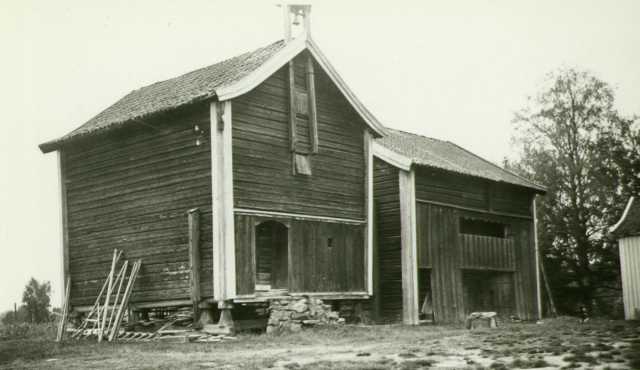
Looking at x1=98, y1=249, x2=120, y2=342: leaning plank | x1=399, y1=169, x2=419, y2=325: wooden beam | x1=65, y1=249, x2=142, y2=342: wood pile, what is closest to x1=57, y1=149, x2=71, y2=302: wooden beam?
x1=65, y1=249, x2=142, y2=342: wood pile

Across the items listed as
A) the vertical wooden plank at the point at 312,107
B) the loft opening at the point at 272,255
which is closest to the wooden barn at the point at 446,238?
the vertical wooden plank at the point at 312,107

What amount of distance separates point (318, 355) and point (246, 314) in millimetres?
9659

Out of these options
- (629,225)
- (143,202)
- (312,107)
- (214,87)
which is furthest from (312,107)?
(629,225)

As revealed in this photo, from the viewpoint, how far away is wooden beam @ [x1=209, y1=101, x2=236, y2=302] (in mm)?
21516

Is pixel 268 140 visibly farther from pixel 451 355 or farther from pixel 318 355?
pixel 451 355

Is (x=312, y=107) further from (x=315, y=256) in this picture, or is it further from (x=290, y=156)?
(x=315, y=256)

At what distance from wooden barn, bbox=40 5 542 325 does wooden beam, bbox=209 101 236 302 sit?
0.04m

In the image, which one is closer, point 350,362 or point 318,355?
point 350,362

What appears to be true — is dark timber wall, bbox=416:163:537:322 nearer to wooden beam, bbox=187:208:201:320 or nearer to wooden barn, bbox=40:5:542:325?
wooden barn, bbox=40:5:542:325

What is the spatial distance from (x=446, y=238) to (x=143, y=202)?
11.1 m

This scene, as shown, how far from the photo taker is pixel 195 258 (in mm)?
21984

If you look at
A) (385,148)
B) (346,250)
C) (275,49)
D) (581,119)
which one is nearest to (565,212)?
(581,119)

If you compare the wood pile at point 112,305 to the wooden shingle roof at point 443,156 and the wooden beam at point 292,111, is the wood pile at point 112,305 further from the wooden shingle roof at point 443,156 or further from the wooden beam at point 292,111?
the wooden shingle roof at point 443,156

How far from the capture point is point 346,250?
991 inches
